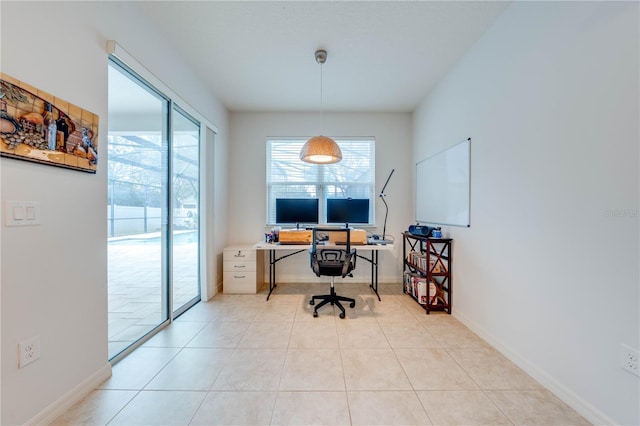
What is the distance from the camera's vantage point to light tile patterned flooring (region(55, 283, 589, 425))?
54.0 inches

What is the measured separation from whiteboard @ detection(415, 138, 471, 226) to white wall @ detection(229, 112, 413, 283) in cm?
36

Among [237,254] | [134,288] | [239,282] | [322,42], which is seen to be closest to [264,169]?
[237,254]

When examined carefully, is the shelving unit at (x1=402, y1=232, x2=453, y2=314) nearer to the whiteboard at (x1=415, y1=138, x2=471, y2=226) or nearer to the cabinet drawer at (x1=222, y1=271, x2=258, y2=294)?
the whiteboard at (x1=415, y1=138, x2=471, y2=226)

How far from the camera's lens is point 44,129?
49.6 inches

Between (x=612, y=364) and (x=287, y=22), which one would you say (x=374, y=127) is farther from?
(x=612, y=364)

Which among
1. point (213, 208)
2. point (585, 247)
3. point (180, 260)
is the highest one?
point (213, 208)

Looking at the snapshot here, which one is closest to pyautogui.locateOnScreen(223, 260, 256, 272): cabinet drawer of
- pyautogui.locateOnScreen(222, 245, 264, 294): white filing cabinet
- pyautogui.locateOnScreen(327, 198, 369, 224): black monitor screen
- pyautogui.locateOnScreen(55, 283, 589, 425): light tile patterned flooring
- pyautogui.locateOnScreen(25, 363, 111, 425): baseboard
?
pyautogui.locateOnScreen(222, 245, 264, 294): white filing cabinet

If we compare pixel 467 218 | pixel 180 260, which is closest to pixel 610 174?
pixel 467 218

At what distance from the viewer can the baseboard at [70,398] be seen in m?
1.28

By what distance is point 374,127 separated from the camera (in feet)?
12.7

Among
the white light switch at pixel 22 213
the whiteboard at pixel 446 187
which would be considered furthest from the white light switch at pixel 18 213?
the whiteboard at pixel 446 187

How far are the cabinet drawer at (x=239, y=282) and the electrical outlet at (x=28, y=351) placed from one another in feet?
6.97

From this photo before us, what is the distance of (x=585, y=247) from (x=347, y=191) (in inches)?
109

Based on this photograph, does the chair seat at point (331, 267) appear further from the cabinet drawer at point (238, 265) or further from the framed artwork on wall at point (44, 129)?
the framed artwork on wall at point (44, 129)
